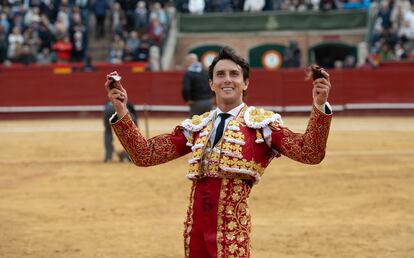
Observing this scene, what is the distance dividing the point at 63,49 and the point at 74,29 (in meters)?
0.54

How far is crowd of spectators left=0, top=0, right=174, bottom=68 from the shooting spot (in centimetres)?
2256

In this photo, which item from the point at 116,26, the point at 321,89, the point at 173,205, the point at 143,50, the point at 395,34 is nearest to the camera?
the point at 321,89

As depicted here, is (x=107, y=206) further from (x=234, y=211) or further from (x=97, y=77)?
Result: (x=97, y=77)

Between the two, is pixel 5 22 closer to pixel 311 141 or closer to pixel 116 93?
pixel 116 93

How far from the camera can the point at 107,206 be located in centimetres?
994

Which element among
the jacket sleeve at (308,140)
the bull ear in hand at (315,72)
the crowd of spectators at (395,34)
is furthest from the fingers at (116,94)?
the crowd of spectators at (395,34)

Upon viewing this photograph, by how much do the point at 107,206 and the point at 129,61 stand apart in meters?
13.2

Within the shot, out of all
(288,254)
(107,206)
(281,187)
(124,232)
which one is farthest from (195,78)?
(288,254)

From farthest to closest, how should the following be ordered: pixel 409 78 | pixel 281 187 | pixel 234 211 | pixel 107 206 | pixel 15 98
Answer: pixel 15 98
pixel 409 78
pixel 281 187
pixel 107 206
pixel 234 211

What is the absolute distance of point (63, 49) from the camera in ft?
74.0

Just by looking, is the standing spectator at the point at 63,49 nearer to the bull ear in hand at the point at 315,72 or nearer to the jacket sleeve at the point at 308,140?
the jacket sleeve at the point at 308,140

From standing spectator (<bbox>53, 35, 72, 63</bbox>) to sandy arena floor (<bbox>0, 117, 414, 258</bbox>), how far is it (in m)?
7.27

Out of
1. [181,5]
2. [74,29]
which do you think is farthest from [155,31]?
[74,29]

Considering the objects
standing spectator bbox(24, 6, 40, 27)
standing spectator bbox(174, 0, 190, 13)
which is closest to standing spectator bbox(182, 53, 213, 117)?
standing spectator bbox(24, 6, 40, 27)
